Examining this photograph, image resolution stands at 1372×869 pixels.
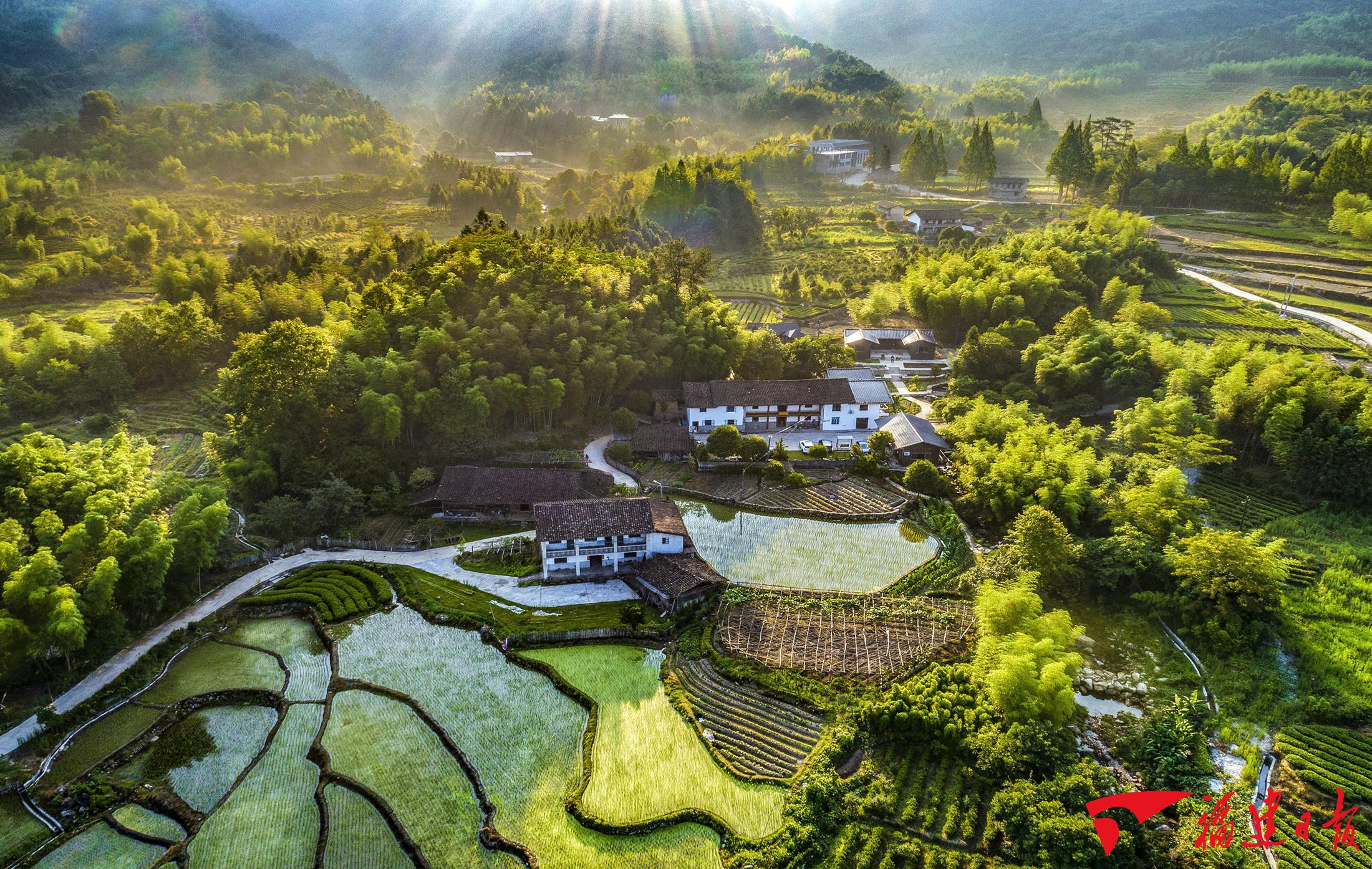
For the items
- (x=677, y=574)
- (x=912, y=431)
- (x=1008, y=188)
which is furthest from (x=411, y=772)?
(x=1008, y=188)

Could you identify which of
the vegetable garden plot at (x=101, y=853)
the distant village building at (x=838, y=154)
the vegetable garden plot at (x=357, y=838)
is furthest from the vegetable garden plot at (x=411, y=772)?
the distant village building at (x=838, y=154)

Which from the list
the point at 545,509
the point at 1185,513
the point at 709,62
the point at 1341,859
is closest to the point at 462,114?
the point at 709,62

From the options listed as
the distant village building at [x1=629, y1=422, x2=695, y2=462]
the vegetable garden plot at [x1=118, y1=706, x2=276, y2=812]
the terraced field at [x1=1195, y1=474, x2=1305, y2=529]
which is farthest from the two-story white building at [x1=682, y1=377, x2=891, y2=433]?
the vegetable garden plot at [x1=118, y1=706, x2=276, y2=812]

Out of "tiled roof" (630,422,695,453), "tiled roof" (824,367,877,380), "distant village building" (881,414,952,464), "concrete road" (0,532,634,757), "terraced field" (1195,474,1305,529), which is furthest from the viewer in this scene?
"tiled roof" (824,367,877,380)

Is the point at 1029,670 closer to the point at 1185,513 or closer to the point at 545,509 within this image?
the point at 1185,513

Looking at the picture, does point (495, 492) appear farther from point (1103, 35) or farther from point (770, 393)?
point (1103, 35)

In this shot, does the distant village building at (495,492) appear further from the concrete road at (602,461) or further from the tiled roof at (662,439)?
the tiled roof at (662,439)

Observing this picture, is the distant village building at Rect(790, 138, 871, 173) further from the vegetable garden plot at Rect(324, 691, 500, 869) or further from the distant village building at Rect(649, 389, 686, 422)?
the vegetable garden plot at Rect(324, 691, 500, 869)
